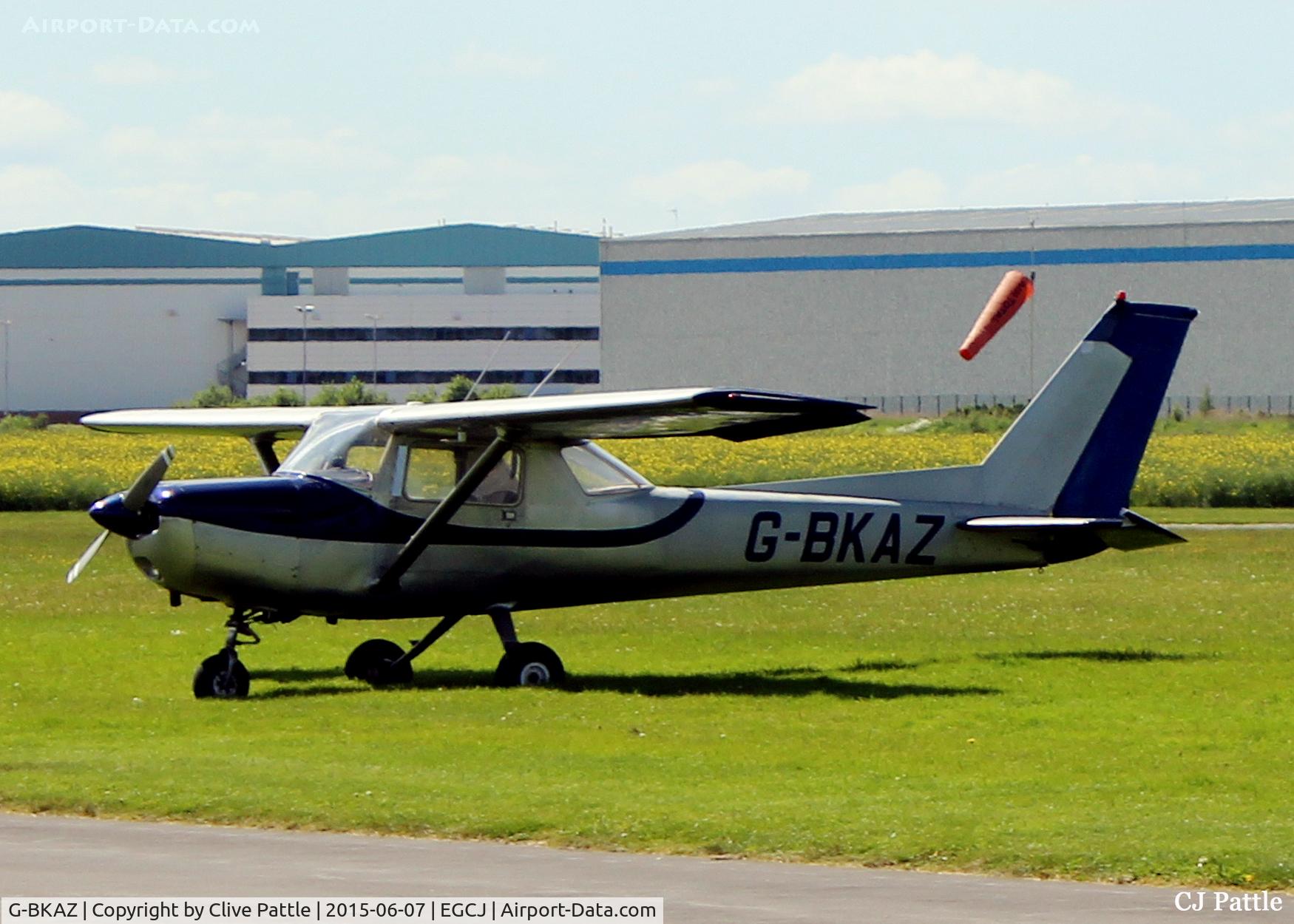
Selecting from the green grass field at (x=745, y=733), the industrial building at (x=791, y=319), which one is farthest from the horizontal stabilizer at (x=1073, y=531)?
the industrial building at (x=791, y=319)

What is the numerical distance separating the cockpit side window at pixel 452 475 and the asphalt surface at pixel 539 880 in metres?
6.98

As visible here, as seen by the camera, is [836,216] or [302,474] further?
[836,216]

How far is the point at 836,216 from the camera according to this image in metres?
106

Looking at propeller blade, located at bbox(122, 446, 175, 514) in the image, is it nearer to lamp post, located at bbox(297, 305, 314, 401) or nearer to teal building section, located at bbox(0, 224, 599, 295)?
lamp post, located at bbox(297, 305, 314, 401)

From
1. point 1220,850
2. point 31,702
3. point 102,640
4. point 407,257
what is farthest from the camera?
point 407,257

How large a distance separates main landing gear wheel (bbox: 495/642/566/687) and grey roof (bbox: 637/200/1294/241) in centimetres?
7548

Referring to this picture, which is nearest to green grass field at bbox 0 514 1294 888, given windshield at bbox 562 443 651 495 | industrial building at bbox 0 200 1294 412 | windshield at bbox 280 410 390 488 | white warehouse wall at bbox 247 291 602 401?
windshield at bbox 562 443 651 495

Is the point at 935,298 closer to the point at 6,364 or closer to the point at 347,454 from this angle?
the point at 6,364

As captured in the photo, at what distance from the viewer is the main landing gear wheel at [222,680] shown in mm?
15938

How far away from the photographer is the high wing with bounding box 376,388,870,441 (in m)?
14.4

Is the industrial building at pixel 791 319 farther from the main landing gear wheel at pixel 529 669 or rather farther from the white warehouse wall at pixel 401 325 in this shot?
the main landing gear wheel at pixel 529 669

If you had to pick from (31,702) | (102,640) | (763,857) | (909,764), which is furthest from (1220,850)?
(102,640)

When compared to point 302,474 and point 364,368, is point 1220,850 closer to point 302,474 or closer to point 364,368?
point 302,474

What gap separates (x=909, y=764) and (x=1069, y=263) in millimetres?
78635
